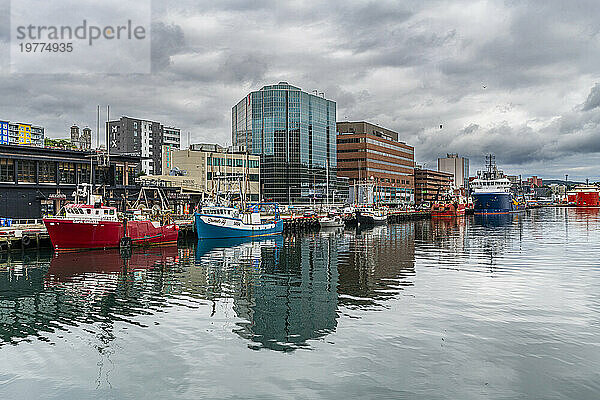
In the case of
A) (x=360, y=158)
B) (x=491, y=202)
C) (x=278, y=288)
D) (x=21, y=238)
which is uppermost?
(x=360, y=158)

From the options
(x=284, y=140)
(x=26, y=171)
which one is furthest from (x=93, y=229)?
(x=284, y=140)

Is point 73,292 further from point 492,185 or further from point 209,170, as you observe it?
point 492,185

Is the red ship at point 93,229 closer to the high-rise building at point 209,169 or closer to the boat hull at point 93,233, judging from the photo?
the boat hull at point 93,233

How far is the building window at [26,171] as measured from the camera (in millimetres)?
76250

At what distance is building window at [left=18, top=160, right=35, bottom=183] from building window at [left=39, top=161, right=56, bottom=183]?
116 cm

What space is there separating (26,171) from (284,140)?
94.1 meters

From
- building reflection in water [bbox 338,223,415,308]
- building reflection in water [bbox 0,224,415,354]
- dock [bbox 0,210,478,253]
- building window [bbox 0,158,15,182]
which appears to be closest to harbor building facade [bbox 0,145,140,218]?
building window [bbox 0,158,15,182]

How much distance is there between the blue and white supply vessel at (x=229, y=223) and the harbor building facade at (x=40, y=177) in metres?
13.3

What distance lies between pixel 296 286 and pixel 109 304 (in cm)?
1252

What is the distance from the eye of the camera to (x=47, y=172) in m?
79.8

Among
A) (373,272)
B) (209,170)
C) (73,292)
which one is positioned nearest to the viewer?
(73,292)

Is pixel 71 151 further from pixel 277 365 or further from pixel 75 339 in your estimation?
pixel 277 365

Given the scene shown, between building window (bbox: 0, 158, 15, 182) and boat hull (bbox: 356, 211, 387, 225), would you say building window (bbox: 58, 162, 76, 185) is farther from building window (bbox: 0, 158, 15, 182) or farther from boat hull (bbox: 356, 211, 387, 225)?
boat hull (bbox: 356, 211, 387, 225)

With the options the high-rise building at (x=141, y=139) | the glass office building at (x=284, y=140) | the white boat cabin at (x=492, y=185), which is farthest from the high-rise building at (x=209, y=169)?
the white boat cabin at (x=492, y=185)
